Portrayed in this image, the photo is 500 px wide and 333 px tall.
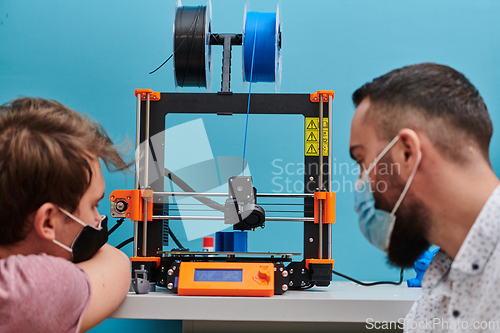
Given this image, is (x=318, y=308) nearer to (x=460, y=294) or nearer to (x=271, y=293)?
(x=271, y=293)

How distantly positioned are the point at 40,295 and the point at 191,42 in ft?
2.85

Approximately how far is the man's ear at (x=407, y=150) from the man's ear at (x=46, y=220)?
0.69 metres

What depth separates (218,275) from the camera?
106 centimetres

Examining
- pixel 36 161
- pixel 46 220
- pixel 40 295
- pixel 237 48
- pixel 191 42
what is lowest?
pixel 40 295

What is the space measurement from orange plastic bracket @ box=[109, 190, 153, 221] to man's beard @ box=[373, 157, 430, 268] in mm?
659

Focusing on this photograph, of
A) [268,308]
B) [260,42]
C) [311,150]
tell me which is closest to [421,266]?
[311,150]

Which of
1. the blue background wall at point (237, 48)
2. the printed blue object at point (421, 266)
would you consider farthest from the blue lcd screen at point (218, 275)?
the blue background wall at point (237, 48)

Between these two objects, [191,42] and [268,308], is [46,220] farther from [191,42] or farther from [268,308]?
[191,42]

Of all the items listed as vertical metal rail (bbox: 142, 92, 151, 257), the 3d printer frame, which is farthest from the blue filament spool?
vertical metal rail (bbox: 142, 92, 151, 257)

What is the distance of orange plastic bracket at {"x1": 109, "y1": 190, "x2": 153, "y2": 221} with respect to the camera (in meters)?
1.20

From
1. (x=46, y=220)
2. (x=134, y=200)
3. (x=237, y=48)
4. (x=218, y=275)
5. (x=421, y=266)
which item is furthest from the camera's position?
(x=237, y=48)

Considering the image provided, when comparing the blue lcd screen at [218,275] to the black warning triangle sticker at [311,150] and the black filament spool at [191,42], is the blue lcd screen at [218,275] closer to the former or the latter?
the black warning triangle sticker at [311,150]

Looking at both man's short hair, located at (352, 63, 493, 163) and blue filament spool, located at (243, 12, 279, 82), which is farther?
blue filament spool, located at (243, 12, 279, 82)

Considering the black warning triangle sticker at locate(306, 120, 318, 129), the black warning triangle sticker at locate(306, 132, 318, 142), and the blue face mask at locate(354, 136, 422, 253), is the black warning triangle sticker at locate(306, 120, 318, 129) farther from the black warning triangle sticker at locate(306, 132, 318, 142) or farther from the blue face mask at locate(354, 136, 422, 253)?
the blue face mask at locate(354, 136, 422, 253)
